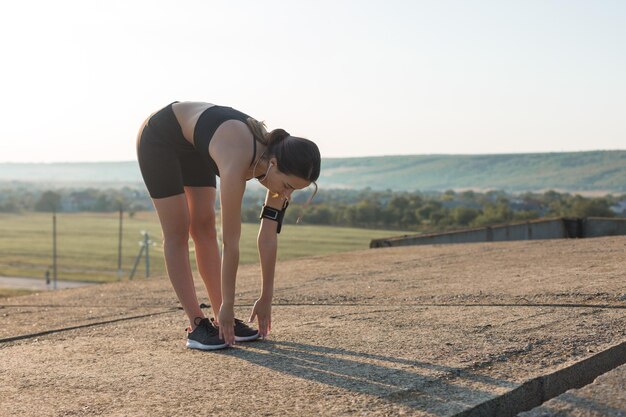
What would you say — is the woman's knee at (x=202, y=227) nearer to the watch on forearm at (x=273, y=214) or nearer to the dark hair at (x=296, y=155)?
the watch on forearm at (x=273, y=214)

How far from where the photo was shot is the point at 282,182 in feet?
11.2

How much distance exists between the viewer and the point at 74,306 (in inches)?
245

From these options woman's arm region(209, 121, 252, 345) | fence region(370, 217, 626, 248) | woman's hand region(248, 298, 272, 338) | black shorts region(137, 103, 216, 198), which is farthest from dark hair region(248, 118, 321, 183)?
fence region(370, 217, 626, 248)

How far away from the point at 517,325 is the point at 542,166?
156 metres

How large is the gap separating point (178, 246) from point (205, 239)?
226mm

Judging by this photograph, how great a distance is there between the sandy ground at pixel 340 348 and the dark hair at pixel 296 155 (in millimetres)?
751

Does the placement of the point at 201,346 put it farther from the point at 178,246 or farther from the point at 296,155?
the point at 296,155

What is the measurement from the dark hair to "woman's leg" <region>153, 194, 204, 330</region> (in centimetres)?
64

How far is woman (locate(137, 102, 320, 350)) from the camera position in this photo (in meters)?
3.37

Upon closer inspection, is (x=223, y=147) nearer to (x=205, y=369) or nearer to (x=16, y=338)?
(x=205, y=369)

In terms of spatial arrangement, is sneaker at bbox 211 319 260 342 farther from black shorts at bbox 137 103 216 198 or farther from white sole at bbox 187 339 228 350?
black shorts at bbox 137 103 216 198

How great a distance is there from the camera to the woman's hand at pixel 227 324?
139 inches

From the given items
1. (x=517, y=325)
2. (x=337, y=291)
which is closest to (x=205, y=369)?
(x=517, y=325)

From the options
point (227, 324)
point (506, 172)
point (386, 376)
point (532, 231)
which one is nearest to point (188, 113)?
point (227, 324)
